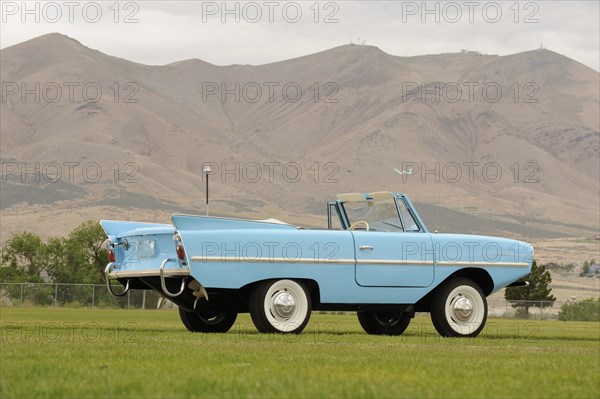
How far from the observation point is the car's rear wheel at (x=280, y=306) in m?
15.5

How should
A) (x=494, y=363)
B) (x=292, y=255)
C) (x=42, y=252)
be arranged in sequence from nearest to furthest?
(x=494, y=363)
(x=292, y=255)
(x=42, y=252)

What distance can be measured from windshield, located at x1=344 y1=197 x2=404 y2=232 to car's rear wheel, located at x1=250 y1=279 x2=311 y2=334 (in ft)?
6.66

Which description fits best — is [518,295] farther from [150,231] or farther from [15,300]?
[150,231]

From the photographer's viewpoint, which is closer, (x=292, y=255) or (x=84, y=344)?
(x=84, y=344)

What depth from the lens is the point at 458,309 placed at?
1697cm

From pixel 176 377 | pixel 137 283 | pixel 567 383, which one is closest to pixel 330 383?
pixel 176 377

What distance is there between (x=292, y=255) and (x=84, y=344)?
A: 388cm

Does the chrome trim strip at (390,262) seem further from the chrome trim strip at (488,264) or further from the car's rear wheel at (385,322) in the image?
the car's rear wheel at (385,322)

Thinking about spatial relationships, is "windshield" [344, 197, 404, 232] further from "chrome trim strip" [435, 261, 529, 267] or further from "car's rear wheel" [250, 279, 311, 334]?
"car's rear wheel" [250, 279, 311, 334]

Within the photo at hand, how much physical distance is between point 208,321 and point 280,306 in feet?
7.45

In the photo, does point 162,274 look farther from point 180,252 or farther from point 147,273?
point 147,273

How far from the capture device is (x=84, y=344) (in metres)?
12.6

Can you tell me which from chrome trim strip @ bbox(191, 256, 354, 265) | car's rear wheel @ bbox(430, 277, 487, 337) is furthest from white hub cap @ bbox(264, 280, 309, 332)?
car's rear wheel @ bbox(430, 277, 487, 337)

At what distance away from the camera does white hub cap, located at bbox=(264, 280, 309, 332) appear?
51.3 ft
